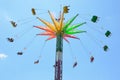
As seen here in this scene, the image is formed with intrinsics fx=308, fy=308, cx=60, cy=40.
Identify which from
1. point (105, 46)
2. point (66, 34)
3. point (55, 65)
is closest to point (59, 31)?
point (66, 34)

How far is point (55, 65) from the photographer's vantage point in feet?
160

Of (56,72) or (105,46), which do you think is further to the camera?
(105,46)

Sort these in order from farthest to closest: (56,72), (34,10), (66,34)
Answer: (34,10) → (66,34) → (56,72)

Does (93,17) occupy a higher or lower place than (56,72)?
higher

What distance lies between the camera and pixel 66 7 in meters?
50.1

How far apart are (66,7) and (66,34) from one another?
4611 millimetres

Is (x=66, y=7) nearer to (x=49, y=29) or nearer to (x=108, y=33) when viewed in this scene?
(x=49, y=29)

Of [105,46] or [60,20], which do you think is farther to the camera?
[105,46]

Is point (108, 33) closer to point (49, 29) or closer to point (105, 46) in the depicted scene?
point (105, 46)

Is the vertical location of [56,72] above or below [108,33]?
below

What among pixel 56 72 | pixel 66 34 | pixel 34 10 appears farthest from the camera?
pixel 34 10

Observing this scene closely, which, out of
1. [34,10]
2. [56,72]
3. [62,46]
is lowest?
[56,72]

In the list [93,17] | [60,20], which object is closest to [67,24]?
[60,20]

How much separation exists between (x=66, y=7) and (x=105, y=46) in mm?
10640
